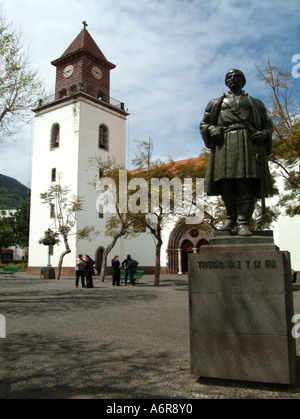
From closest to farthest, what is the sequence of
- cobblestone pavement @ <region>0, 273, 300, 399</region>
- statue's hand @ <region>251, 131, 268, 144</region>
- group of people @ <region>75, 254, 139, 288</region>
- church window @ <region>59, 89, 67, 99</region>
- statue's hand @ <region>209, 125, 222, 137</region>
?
cobblestone pavement @ <region>0, 273, 300, 399</region>, statue's hand @ <region>251, 131, 268, 144</region>, statue's hand @ <region>209, 125, 222, 137</region>, group of people @ <region>75, 254, 139, 288</region>, church window @ <region>59, 89, 67, 99</region>

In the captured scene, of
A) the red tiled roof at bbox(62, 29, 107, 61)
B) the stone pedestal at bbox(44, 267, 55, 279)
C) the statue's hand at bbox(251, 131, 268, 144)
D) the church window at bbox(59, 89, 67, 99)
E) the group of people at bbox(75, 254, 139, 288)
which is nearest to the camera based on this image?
the statue's hand at bbox(251, 131, 268, 144)

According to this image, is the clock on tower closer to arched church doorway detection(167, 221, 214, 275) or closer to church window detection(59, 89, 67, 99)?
church window detection(59, 89, 67, 99)

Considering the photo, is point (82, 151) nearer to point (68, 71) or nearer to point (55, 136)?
point (55, 136)

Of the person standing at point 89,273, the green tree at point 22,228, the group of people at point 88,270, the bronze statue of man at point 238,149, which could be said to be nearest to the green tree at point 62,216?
the group of people at point 88,270

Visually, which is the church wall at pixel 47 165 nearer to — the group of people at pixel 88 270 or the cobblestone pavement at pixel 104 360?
the group of people at pixel 88 270

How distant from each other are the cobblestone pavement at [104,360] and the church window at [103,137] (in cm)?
2838

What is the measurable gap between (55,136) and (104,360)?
3399 cm

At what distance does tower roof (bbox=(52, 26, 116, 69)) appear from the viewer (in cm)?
3669

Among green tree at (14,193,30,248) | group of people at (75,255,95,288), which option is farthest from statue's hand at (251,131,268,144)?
green tree at (14,193,30,248)

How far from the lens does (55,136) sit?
120 feet

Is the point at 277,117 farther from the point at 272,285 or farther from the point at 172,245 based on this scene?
the point at 172,245

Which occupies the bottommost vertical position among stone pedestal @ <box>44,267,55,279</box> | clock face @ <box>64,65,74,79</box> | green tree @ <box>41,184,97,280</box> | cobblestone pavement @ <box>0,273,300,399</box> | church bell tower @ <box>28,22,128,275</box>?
cobblestone pavement @ <box>0,273,300,399</box>

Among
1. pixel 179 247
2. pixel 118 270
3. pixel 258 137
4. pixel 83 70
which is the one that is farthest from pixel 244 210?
pixel 83 70
